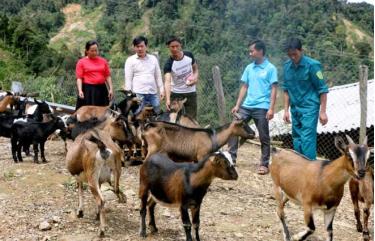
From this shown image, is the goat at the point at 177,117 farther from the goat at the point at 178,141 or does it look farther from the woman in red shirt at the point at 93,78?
the woman in red shirt at the point at 93,78

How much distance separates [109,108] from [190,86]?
129 centimetres

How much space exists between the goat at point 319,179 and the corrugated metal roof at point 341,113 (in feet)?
23.8

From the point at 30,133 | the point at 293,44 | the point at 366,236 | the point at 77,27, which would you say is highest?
the point at 77,27

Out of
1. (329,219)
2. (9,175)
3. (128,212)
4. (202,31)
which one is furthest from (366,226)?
(202,31)

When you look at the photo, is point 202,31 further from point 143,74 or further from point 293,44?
point 293,44

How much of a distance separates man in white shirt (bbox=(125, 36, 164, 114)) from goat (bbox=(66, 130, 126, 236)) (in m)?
2.29

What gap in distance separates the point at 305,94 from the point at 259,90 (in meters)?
1.05

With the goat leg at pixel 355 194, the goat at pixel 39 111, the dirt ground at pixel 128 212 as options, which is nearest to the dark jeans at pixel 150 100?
the dirt ground at pixel 128 212

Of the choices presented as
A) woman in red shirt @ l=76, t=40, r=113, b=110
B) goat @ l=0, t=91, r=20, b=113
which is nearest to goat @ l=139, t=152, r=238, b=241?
woman in red shirt @ l=76, t=40, r=113, b=110

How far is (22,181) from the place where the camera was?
7.67 meters

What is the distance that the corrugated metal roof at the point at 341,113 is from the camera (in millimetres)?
13414

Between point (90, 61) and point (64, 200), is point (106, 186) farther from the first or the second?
point (90, 61)

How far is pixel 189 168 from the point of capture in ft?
18.1

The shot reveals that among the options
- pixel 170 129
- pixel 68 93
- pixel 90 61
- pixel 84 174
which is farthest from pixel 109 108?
pixel 68 93
